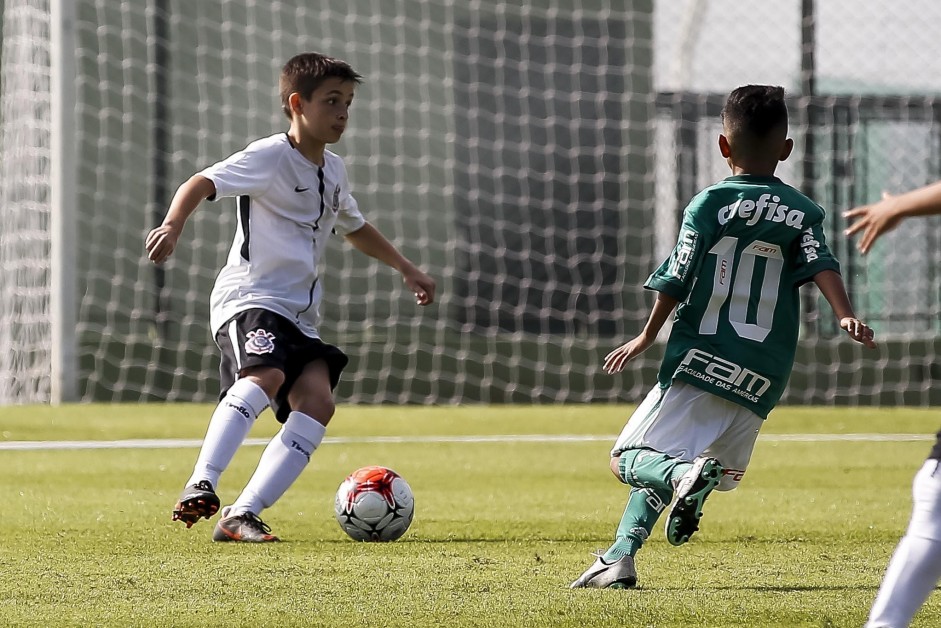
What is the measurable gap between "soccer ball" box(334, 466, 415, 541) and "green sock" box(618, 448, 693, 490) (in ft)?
3.22

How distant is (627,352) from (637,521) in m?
0.41

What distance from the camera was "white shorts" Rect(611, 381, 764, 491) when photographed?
3.60m

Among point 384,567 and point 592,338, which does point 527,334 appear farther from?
point 384,567

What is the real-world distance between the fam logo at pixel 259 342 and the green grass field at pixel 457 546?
0.58 m

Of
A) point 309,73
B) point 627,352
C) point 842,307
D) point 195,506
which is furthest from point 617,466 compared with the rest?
point 309,73

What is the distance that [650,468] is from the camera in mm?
3521

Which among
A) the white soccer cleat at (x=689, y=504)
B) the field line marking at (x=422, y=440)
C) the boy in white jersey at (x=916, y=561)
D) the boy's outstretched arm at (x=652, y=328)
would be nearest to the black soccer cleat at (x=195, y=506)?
the boy's outstretched arm at (x=652, y=328)

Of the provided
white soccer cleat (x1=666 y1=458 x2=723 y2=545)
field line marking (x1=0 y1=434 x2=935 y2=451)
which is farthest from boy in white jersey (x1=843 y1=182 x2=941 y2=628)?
field line marking (x1=0 y1=434 x2=935 y2=451)

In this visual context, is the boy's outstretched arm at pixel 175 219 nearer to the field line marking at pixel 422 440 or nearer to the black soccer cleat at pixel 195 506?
the black soccer cleat at pixel 195 506

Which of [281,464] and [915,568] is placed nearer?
[915,568]

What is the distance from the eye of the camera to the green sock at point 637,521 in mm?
3504

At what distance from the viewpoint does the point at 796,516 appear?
16.7 ft

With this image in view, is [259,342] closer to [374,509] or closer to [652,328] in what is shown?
[374,509]

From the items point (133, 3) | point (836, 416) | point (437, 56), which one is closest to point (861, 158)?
point (836, 416)
